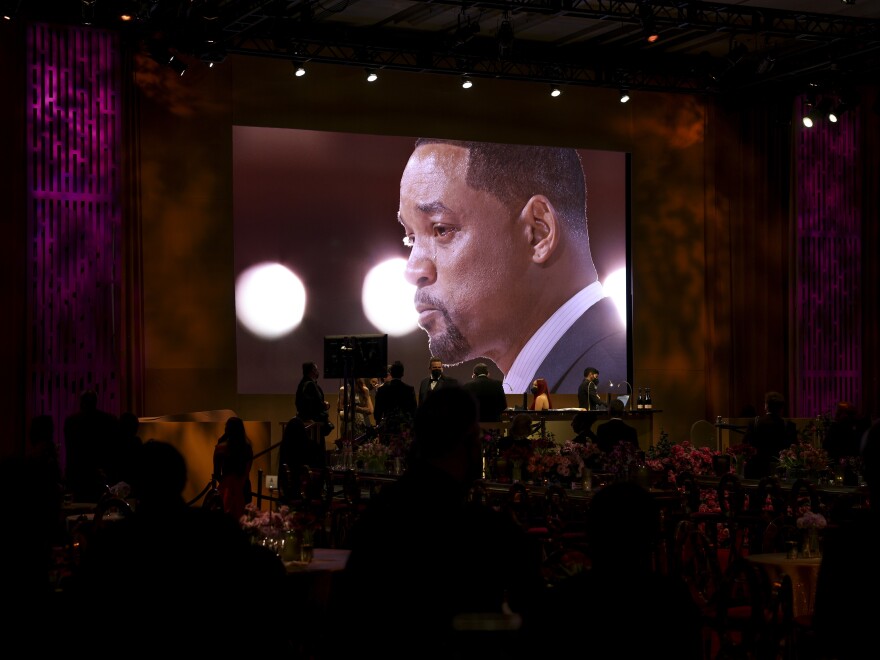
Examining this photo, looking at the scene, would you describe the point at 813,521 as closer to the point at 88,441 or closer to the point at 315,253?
→ the point at 88,441

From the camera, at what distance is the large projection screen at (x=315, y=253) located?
1424 centimetres

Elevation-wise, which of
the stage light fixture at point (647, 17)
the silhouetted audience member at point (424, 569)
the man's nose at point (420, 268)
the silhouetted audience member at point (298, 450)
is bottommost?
the silhouetted audience member at point (298, 450)

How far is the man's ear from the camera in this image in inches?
614

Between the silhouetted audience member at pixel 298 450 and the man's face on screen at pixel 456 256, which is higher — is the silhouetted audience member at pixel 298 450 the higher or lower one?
the lower one

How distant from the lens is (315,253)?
47.7ft

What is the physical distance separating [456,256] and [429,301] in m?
0.66

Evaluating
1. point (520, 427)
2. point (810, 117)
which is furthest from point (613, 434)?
point (810, 117)

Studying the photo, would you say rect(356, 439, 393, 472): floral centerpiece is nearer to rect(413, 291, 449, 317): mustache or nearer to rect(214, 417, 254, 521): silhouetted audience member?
rect(214, 417, 254, 521): silhouetted audience member

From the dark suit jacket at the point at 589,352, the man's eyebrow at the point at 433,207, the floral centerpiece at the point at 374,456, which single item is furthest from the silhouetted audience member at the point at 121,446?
the dark suit jacket at the point at 589,352

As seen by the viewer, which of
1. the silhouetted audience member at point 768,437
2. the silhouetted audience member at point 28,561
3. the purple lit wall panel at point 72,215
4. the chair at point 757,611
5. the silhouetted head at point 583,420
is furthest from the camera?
the silhouetted head at point 583,420

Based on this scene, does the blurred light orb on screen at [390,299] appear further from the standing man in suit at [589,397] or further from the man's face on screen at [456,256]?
the standing man in suit at [589,397]

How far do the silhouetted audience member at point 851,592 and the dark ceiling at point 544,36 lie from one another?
380 inches

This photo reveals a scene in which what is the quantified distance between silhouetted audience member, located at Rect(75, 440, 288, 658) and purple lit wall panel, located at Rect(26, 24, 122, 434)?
1081cm

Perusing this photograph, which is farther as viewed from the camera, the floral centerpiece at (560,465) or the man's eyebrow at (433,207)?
the man's eyebrow at (433,207)
